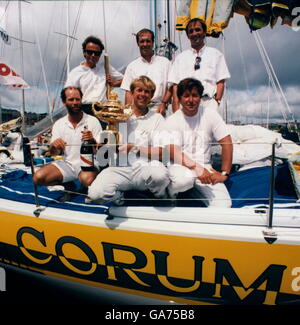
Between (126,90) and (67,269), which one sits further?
(126,90)

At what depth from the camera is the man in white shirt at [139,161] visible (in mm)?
1657

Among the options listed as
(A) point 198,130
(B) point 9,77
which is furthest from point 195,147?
(B) point 9,77

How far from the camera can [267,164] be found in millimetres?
2830

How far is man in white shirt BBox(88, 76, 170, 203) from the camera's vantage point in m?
1.66

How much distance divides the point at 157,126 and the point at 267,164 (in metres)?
1.58

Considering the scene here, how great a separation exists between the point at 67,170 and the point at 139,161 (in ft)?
2.68

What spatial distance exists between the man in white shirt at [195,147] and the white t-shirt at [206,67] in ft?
2.33

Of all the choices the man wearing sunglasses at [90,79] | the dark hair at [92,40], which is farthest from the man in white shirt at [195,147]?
the dark hair at [92,40]

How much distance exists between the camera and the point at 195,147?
2076 mm

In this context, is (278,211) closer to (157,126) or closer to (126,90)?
(157,126)

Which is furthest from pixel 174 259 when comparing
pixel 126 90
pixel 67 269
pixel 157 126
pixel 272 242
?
pixel 126 90

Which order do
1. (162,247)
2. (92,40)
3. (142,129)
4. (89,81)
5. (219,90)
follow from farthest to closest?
(89,81)
(219,90)
(92,40)
(142,129)
(162,247)

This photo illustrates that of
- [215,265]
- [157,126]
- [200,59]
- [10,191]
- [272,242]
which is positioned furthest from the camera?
[200,59]

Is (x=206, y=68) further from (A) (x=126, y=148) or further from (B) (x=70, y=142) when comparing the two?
(B) (x=70, y=142)
